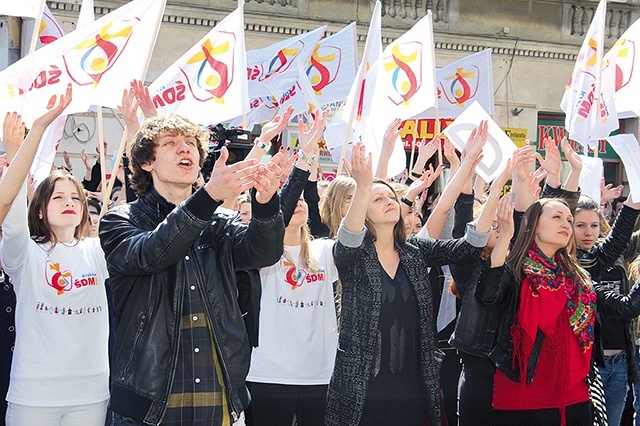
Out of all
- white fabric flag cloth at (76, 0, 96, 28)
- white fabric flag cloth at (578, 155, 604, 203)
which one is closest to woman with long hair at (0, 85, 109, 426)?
white fabric flag cloth at (76, 0, 96, 28)

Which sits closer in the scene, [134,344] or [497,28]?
[134,344]

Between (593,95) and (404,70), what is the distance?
1.87 meters

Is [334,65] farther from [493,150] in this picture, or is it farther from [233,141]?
[233,141]

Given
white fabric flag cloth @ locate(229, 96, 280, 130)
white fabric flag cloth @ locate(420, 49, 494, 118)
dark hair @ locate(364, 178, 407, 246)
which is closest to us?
dark hair @ locate(364, 178, 407, 246)

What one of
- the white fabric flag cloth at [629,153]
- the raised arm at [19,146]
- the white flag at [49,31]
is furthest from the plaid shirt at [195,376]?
the white flag at [49,31]

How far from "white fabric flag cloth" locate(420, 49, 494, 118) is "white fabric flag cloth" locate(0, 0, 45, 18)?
5.95m

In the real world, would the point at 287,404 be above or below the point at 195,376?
below

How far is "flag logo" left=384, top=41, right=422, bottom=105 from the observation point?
805 cm

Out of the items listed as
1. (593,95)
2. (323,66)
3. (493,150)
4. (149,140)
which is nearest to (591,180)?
(493,150)

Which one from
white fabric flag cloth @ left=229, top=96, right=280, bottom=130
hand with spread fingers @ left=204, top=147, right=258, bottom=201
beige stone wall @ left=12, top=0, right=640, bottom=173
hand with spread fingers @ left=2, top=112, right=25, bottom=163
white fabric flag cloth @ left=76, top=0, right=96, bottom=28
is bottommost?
hand with spread fingers @ left=204, top=147, right=258, bottom=201

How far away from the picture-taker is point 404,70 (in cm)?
817

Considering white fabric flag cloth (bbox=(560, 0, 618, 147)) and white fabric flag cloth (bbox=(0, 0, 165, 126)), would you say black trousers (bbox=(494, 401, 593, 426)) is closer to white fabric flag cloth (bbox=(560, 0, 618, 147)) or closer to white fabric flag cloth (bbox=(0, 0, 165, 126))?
white fabric flag cloth (bbox=(0, 0, 165, 126))

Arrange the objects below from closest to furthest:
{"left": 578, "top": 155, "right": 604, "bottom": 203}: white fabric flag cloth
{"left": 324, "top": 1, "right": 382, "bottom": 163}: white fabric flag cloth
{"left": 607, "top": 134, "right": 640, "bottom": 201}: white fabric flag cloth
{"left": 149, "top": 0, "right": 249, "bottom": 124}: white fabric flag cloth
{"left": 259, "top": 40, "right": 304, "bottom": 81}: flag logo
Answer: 1. {"left": 607, "top": 134, "right": 640, "bottom": 201}: white fabric flag cloth
2. {"left": 578, "top": 155, "right": 604, "bottom": 203}: white fabric flag cloth
3. {"left": 149, "top": 0, "right": 249, "bottom": 124}: white fabric flag cloth
4. {"left": 324, "top": 1, "right": 382, "bottom": 163}: white fabric flag cloth
5. {"left": 259, "top": 40, "right": 304, "bottom": 81}: flag logo

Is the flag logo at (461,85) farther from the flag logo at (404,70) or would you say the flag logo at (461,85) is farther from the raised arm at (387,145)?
the raised arm at (387,145)
